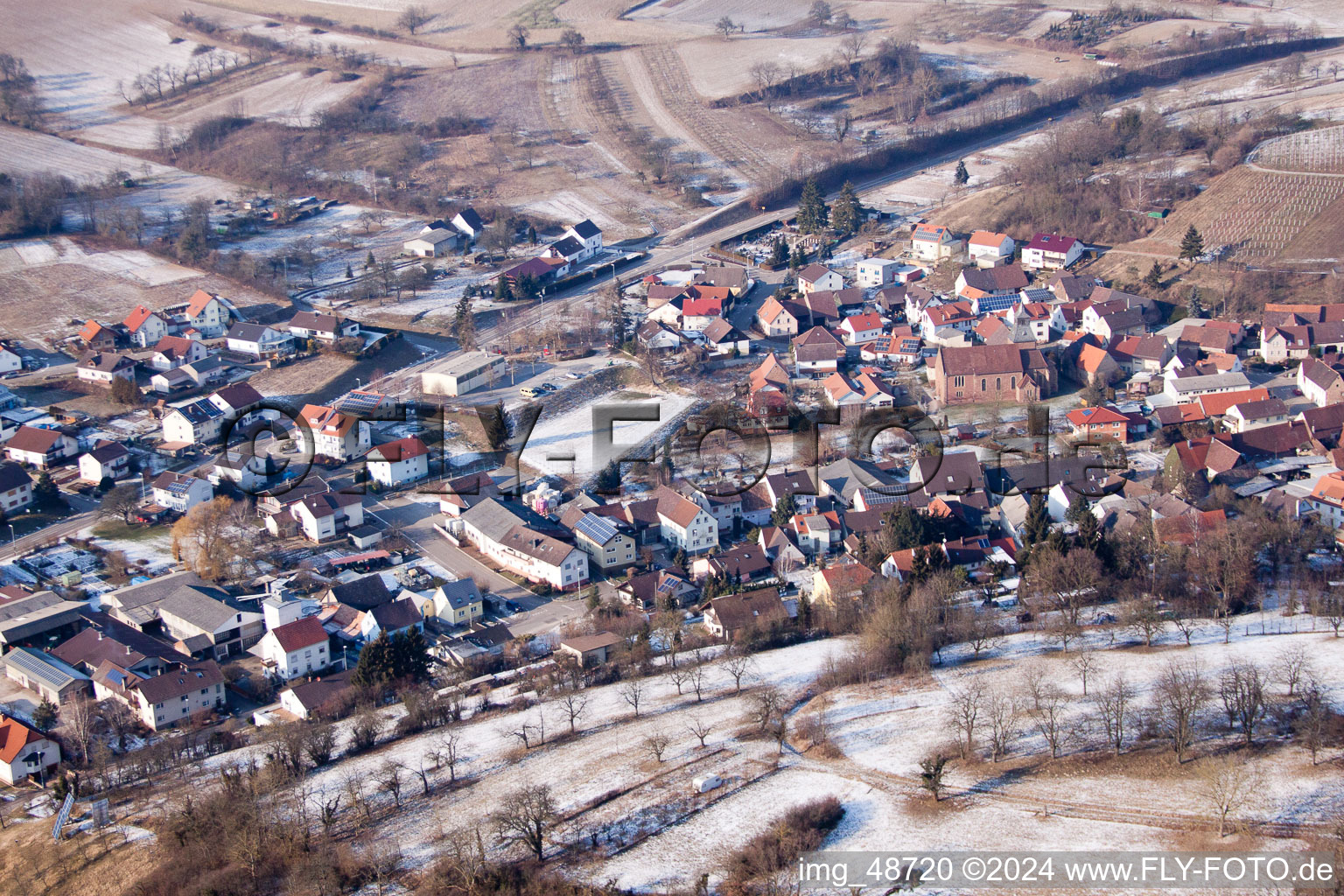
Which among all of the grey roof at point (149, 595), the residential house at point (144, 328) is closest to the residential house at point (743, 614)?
the grey roof at point (149, 595)

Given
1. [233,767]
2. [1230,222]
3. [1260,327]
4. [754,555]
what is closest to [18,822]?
[233,767]

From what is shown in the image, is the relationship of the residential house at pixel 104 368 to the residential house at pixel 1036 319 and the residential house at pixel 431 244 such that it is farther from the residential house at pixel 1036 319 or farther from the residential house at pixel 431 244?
the residential house at pixel 1036 319

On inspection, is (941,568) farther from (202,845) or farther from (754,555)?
(202,845)

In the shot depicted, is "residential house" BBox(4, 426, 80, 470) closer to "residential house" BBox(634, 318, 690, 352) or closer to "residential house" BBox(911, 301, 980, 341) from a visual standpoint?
"residential house" BBox(634, 318, 690, 352)

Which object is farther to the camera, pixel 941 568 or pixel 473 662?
pixel 941 568

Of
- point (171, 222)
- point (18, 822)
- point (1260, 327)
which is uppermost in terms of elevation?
point (171, 222)
